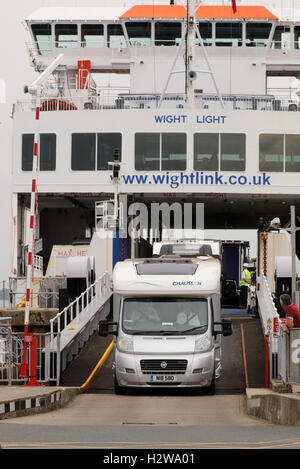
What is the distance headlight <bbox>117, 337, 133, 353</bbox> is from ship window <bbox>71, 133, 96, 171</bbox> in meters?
20.5

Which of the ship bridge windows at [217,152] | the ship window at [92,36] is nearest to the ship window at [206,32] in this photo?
the ship window at [92,36]

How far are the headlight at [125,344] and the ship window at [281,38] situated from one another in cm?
2939

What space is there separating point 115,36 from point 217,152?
34.3 feet

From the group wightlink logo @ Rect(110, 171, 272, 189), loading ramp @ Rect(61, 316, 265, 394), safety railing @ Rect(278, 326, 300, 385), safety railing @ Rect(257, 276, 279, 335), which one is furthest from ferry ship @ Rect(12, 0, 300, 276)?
safety railing @ Rect(278, 326, 300, 385)

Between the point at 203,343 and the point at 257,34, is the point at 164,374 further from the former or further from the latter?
the point at 257,34

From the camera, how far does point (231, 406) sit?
58.1 feet

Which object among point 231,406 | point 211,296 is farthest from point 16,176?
point 231,406

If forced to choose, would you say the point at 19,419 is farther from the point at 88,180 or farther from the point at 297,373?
the point at 88,180

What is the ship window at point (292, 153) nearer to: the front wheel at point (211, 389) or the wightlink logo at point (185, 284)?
the wightlink logo at point (185, 284)

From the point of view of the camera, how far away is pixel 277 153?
130 feet

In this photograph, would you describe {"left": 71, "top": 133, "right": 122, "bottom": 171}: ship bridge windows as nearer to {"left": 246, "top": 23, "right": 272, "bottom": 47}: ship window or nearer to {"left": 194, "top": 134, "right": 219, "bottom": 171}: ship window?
{"left": 194, "top": 134, "right": 219, "bottom": 171}: ship window

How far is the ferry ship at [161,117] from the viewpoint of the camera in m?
39.5

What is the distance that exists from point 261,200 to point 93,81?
1103 cm

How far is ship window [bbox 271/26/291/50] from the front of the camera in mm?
46156
